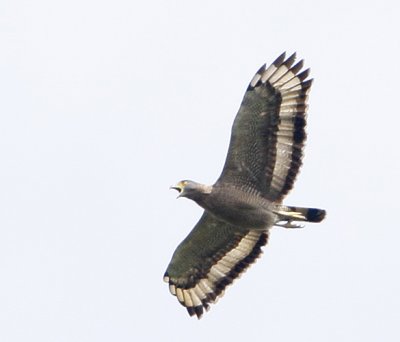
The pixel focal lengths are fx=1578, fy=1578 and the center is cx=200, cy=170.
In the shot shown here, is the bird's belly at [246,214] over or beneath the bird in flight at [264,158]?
beneath

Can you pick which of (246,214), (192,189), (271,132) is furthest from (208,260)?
(271,132)

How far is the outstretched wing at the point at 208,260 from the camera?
26.6 m

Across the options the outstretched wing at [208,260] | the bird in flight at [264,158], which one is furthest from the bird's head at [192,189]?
the outstretched wing at [208,260]

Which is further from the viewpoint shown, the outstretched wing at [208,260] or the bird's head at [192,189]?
the outstretched wing at [208,260]

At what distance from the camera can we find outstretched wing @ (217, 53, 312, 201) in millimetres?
25172

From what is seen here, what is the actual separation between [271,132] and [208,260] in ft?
9.32

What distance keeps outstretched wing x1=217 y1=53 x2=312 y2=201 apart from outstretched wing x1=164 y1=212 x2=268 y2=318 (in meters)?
1.13

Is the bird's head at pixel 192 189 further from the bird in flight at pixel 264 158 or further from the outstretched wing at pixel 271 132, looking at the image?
the outstretched wing at pixel 271 132

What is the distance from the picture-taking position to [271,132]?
25391 mm

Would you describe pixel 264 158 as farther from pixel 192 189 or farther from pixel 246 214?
pixel 192 189

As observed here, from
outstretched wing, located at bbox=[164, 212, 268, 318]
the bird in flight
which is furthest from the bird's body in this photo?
outstretched wing, located at bbox=[164, 212, 268, 318]

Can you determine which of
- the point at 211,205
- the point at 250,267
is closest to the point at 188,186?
the point at 211,205

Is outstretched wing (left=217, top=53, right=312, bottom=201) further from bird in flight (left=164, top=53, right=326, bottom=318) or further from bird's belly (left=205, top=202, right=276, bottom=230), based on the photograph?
bird's belly (left=205, top=202, right=276, bottom=230)

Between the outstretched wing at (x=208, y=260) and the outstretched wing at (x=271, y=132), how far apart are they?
113 cm
